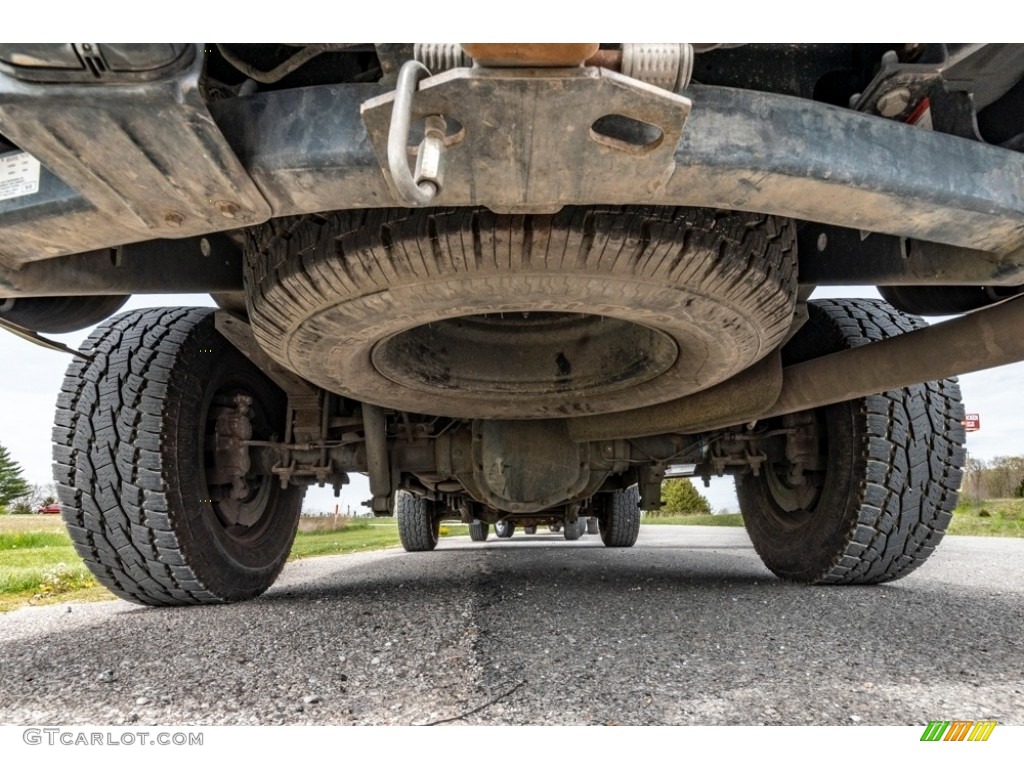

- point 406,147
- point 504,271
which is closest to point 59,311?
point 504,271

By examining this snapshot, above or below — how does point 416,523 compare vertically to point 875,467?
below

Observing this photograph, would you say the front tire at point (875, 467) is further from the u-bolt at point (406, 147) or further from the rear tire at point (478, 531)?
the rear tire at point (478, 531)

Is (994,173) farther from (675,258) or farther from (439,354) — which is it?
(439,354)

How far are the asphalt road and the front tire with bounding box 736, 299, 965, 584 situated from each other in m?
0.15

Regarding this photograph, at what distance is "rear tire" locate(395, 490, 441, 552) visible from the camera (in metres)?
6.17

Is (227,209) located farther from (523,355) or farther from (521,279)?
(523,355)

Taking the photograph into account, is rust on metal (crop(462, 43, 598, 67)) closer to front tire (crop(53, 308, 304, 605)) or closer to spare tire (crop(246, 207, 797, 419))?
spare tire (crop(246, 207, 797, 419))

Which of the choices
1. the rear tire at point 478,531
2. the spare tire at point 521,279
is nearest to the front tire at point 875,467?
the spare tire at point 521,279

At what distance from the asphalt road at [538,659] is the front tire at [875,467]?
15 cm

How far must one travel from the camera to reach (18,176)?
1.05 meters
